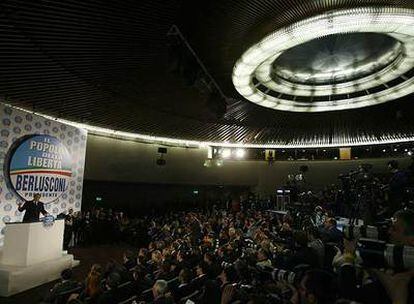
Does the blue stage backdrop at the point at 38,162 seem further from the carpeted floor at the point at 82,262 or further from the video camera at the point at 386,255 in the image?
the video camera at the point at 386,255

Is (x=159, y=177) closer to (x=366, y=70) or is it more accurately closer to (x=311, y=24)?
(x=366, y=70)

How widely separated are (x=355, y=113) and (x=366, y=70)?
234cm

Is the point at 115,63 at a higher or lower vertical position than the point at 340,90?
lower

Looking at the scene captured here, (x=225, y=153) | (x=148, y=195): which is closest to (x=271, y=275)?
(x=148, y=195)

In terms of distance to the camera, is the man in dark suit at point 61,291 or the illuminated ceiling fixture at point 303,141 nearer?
the man in dark suit at point 61,291

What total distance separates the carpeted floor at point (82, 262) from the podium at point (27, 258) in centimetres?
20

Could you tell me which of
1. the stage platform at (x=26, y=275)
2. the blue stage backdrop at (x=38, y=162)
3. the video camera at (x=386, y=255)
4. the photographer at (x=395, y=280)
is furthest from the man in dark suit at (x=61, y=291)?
the blue stage backdrop at (x=38, y=162)

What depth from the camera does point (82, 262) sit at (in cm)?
970

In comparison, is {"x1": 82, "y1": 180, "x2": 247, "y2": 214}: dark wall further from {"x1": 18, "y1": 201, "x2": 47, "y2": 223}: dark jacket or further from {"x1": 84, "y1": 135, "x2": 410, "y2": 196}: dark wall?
{"x1": 18, "y1": 201, "x2": 47, "y2": 223}: dark jacket

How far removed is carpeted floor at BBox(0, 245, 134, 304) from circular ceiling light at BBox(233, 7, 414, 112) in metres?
6.86

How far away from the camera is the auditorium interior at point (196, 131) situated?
4051 millimetres

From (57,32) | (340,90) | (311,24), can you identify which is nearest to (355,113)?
(340,90)

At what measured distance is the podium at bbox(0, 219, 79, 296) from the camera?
673 centimetres

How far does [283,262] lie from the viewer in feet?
13.5
